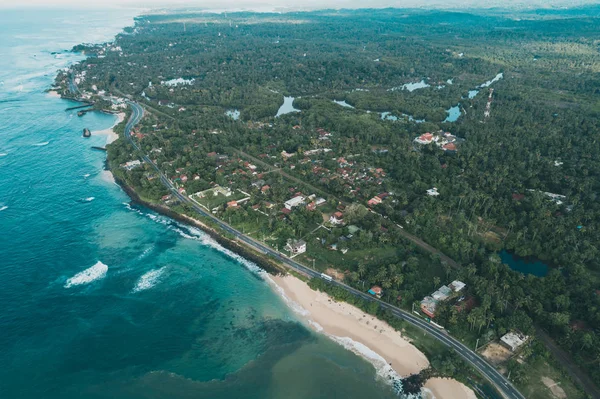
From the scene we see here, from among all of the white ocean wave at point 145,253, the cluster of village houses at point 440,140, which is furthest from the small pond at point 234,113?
the white ocean wave at point 145,253

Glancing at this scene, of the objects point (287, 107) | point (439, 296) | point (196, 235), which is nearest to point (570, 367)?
point (439, 296)

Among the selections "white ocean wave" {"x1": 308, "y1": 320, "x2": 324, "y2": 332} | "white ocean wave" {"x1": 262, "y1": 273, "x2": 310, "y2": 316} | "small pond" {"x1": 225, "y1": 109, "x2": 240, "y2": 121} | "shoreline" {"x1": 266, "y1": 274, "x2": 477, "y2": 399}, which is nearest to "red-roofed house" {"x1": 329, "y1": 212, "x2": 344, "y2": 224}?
"shoreline" {"x1": 266, "y1": 274, "x2": 477, "y2": 399}

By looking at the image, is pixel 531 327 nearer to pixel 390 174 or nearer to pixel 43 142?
pixel 390 174

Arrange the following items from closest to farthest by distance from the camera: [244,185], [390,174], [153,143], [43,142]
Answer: [244,185]
[390,174]
[153,143]
[43,142]

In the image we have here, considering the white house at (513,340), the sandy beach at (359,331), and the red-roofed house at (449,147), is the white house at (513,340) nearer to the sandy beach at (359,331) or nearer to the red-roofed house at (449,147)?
the sandy beach at (359,331)

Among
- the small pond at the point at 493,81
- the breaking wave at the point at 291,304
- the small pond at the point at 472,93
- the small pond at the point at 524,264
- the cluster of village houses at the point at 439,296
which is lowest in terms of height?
the breaking wave at the point at 291,304

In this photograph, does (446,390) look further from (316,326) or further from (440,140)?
(440,140)

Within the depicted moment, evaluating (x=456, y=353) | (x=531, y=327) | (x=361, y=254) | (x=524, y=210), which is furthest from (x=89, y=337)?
(x=524, y=210)
